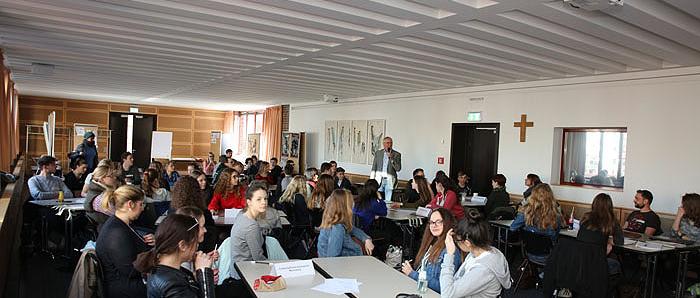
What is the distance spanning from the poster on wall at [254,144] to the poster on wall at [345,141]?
5152 millimetres

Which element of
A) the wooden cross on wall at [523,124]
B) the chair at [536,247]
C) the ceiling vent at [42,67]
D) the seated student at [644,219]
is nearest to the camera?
the chair at [536,247]

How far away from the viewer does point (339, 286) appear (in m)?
3.23

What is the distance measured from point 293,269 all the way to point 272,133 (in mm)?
13639

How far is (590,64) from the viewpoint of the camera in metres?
6.77

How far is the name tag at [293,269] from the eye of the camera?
3385 millimetres

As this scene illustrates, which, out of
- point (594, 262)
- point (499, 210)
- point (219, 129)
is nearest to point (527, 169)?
point (499, 210)

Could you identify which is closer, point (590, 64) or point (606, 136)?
point (590, 64)

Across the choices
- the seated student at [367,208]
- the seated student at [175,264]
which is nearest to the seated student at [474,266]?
the seated student at [175,264]

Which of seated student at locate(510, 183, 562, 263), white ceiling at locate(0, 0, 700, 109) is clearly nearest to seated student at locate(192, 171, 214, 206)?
white ceiling at locate(0, 0, 700, 109)

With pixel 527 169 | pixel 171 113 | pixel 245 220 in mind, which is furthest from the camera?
pixel 171 113

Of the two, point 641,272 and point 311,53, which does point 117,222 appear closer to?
point 311,53

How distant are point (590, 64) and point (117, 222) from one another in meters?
6.11

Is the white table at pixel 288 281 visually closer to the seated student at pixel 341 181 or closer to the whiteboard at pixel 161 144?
the seated student at pixel 341 181

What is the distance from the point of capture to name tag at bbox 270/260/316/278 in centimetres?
338
